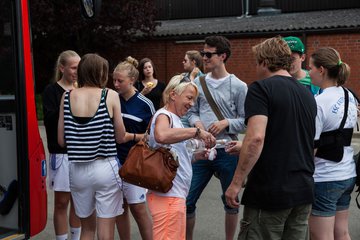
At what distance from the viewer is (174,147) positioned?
157 inches

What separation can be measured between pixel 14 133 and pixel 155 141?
107 cm

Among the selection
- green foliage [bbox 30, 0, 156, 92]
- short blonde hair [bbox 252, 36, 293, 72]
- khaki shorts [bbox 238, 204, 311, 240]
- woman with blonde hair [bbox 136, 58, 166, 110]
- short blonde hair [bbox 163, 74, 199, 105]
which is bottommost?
khaki shorts [bbox 238, 204, 311, 240]

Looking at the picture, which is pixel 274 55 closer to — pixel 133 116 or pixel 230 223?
pixel 133 116

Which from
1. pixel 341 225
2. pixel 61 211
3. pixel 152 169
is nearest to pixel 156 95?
pixel 61 211

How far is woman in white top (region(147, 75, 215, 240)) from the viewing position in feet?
12.5

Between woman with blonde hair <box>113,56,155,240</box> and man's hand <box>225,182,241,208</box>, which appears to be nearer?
man's hand <box>225,182,241,208</box>

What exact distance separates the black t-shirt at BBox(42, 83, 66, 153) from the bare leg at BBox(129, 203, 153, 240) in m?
0.78

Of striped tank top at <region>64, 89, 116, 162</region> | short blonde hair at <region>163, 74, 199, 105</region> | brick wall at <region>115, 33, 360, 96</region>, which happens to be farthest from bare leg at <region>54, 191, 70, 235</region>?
brick wall at <region>115, 33, 360, 96</region>

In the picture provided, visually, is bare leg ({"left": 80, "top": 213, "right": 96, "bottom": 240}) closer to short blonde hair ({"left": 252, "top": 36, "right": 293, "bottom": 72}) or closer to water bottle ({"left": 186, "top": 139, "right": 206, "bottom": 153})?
water bottle ({"left": 186, "top": 139, "right": 206, "bottom": 153})

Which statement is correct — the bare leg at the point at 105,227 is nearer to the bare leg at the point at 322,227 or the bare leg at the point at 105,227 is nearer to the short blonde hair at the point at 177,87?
the short blonde hair at the point at 177,87

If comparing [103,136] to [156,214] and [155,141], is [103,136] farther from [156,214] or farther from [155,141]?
[156,214]

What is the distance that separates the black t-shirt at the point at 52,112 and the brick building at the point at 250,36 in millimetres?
15111

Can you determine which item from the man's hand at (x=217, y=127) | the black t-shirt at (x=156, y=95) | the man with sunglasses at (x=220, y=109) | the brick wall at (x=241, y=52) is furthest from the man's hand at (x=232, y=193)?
the brick wall at (x=241, y=52)

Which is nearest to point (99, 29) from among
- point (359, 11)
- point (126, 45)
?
point (126, 45)
